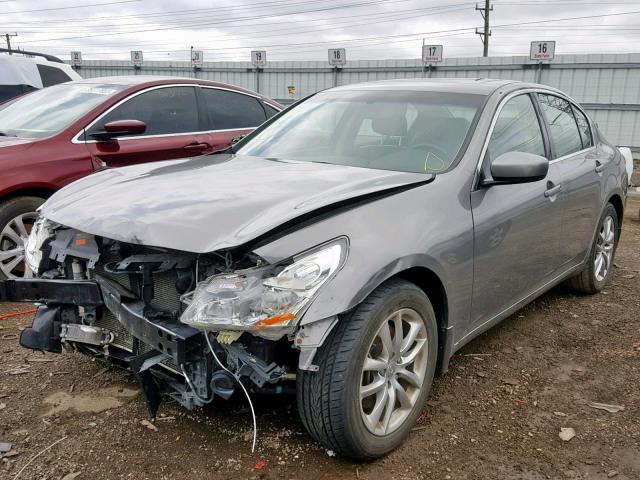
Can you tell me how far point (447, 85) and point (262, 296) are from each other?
221 centimetres

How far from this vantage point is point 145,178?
3.08 metres

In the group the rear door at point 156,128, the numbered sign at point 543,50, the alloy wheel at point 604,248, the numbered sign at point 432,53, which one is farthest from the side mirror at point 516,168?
the numbered sign at point 432,53

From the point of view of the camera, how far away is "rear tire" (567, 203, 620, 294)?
4719 millimetres

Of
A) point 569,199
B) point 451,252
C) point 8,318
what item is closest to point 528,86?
point 569,199

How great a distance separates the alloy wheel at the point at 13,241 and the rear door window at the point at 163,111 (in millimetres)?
1040

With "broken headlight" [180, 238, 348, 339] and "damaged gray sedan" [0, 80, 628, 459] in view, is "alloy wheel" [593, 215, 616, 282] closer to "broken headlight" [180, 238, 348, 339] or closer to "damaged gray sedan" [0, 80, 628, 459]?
"damaged gray sedan" [0, 80, 628, 459]

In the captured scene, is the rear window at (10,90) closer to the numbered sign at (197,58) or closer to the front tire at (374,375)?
the front tire at (374,375)

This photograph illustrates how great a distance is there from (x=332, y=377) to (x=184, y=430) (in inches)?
35.4

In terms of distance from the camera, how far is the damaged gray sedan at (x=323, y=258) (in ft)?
7.47

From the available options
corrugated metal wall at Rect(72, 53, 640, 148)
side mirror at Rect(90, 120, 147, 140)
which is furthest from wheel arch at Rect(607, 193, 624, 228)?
corrugated metal wall at Rect(72, 53, 640, 148)

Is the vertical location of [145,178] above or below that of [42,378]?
above

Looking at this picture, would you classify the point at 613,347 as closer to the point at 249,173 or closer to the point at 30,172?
the point at 249,173

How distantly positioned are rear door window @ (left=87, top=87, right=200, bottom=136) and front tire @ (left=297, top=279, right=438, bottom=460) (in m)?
3.45

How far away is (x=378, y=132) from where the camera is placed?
3.57 m
